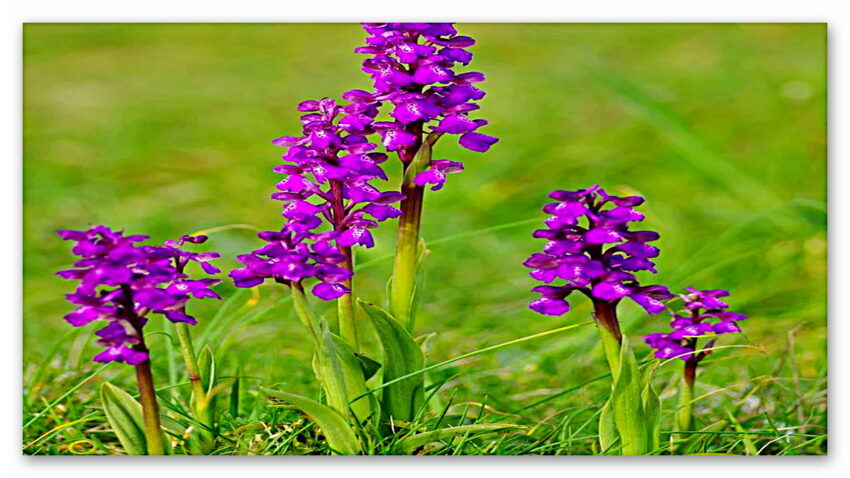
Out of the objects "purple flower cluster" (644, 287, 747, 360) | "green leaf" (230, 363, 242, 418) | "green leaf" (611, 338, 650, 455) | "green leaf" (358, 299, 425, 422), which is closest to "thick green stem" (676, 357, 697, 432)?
"purple flower cluster" (644, 287, 747, 360)

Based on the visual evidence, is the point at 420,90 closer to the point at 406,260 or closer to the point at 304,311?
the point at 406,260

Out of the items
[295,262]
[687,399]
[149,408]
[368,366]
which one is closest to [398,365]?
[368,366]

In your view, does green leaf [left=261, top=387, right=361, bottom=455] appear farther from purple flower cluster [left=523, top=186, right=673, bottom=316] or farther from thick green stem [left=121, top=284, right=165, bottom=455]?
purple flower cluster [left=523, top=186, right=673, bottom=316]

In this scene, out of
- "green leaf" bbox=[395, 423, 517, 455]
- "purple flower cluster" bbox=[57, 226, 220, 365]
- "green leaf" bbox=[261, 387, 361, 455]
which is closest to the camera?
"purple flower cluster" bbox=[57, 226, 220, 365]

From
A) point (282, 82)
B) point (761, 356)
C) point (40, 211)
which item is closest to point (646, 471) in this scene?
point (761, 356)

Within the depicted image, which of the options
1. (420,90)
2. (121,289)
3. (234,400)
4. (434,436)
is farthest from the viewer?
(234,400)

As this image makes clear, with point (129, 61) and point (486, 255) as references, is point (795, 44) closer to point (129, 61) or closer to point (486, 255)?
point (486, 255)
